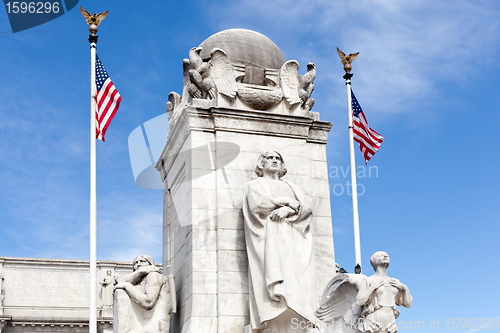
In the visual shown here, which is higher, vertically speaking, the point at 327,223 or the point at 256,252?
the point at 327,223

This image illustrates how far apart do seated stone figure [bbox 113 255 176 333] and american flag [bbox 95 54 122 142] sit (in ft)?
18.6

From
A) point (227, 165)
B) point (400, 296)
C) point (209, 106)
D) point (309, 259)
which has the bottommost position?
point (400, 296)

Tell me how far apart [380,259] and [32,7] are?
1069cm

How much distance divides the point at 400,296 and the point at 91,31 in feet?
37.6

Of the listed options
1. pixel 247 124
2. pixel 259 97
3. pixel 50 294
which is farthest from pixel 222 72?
pixel 50 294

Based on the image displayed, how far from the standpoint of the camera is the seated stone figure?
11.9 m

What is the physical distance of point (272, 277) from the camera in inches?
430

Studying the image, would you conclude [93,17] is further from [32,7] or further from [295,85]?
[295,85]

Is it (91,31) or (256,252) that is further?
(91,31)

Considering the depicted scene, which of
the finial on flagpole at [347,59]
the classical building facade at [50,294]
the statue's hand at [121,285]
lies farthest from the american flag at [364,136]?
the classical building facade at [50,294]

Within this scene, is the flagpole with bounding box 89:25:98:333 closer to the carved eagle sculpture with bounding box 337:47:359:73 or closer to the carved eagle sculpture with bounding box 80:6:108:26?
the carved eagle sculpture with bounding box 80:6:108:26

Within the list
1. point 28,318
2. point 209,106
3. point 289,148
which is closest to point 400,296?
point 289,148

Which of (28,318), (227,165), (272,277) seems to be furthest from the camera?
(28,318)

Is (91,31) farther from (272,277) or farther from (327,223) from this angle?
(272,277)
